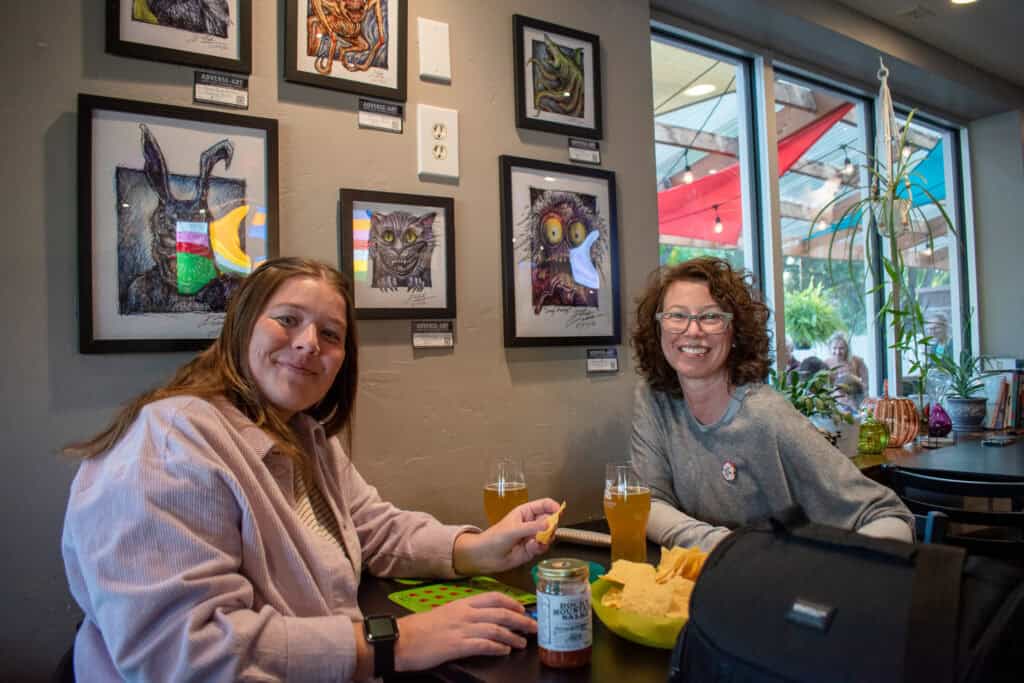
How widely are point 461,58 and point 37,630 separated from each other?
1.83 m

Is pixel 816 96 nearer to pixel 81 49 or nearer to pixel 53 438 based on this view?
pixel 81 49

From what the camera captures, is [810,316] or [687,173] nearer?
[687,173]

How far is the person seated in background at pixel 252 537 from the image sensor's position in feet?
2.95

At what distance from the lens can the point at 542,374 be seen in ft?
7.22

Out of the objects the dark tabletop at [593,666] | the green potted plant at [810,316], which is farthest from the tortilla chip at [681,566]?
the green potted plant at [810,316]

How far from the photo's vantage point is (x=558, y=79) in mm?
2252

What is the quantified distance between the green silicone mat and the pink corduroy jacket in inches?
5.1

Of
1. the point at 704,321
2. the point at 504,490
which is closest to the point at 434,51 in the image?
the point at 704,321

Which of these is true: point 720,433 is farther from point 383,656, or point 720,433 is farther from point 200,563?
point 200,563

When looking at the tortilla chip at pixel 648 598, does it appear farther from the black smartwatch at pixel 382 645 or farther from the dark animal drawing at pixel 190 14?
the dark animal drawing at pixel 190 14

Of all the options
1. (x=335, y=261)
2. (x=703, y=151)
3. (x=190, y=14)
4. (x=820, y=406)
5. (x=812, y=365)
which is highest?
(x=703, y=151)

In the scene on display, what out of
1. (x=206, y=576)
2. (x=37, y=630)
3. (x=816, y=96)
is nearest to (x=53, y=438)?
(x=37, y=630)

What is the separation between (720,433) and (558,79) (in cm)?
129

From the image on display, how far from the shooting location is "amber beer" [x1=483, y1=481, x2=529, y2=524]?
1562mm
